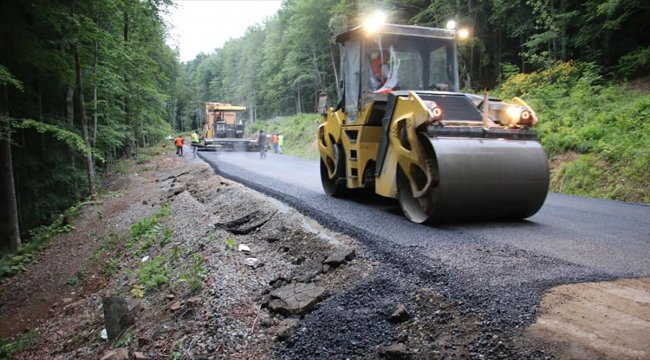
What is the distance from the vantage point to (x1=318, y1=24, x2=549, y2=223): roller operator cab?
5.52 meters

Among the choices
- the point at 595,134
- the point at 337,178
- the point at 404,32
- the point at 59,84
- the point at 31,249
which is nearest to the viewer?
the point at 404,32

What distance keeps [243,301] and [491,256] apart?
2.46 metres

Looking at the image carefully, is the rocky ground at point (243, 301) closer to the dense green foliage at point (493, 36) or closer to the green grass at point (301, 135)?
the dense green foliage at point (493, 36)

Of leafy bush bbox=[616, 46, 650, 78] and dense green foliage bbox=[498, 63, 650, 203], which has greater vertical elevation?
leafy bush bbox=[616, 46, 650, 78]

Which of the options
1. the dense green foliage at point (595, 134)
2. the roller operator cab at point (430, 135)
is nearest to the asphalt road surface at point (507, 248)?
the roller operator cab at point (430, 135)

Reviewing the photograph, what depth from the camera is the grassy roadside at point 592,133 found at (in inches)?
383

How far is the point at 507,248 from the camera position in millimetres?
4633

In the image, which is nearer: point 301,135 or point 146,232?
point 146,232

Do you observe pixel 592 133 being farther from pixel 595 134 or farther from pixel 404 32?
pixel 404 32

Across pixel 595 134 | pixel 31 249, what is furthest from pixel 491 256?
pixel 31 249

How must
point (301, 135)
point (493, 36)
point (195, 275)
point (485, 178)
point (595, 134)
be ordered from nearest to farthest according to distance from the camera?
point (195, 275), point (485, 178), point (595, 134), point (493, 36), point (301, 135)

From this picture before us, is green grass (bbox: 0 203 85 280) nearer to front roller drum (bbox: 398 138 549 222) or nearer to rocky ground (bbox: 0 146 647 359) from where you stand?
rocky ground (bbox: 0 146 647 359)

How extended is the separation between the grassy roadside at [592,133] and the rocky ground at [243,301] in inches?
284

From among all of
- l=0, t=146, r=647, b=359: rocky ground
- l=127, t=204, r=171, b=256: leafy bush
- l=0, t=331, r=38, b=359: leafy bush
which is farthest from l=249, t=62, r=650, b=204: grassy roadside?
l=0, t=331, r=38, b=359: leafy bush
